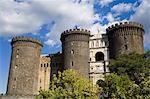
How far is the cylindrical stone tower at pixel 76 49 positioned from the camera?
158ft

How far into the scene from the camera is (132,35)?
47.3 m

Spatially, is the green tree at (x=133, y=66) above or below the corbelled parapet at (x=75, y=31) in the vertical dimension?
below

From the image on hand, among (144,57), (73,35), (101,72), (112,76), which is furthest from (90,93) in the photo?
(73,35)

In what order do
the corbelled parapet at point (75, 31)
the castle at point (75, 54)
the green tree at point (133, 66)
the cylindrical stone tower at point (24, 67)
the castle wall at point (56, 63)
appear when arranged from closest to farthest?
the green tree at point (133, 66) → the castle at point (75, 54) → the cylindrical stone tower at point (24, 67) → the corbelled parapet at point (75, 31) → the castle wall at point (56, 63)

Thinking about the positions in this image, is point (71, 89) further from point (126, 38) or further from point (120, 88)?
point (126, 38)

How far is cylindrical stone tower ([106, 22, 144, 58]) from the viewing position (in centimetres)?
4650

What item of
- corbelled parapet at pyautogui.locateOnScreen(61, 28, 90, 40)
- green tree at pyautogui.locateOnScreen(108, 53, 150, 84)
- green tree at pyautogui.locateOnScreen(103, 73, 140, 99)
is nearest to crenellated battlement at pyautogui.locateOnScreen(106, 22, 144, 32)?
corbelled parapet at pyautogui.locateOnScreen(61, 28, 90, 40)

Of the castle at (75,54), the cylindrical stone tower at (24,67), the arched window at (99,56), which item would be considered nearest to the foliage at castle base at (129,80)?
the castle at (75,54)

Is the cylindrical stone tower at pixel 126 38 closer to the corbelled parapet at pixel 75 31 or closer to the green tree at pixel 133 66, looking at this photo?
the corbelled parapet at pixel 75 31

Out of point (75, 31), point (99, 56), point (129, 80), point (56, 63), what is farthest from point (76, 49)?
point (129, 80)

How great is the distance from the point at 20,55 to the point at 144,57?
74.2ft

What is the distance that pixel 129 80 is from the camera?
109 ft

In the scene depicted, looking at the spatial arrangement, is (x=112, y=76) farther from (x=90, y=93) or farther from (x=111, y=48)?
(x=111, y=48)

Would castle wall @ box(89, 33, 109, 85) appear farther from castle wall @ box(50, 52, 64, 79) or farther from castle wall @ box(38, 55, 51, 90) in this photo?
castle wall @ box(38, 55, 51, 90)
